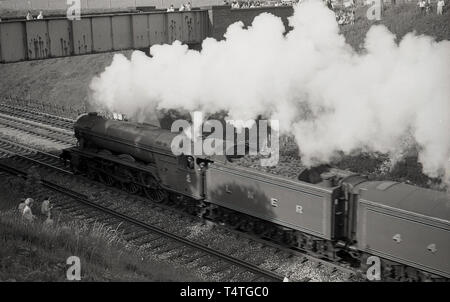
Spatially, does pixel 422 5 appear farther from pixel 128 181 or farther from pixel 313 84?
pixel 128 181

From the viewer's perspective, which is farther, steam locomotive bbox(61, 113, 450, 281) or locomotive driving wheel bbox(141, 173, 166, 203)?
locomotive driving wheel bbox(141, 173, 166, 203)

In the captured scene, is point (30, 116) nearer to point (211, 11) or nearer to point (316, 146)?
point (211, 11)

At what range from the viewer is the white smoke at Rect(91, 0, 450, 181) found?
1242cm

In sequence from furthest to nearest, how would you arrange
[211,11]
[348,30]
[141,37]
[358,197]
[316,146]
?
[348,30] < [211,11] < [141,37] < [316,146] < [358,197]

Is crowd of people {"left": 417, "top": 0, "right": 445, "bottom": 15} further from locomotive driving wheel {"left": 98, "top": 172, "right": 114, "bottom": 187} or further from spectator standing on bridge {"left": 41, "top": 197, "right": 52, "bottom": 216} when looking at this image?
spectator standing on bridge {"left": 41, "top": 197, "right": 52, "bottom": 216}

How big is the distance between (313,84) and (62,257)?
32.3 ft

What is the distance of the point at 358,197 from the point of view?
11.3 meters

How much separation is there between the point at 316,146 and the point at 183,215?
4542mm

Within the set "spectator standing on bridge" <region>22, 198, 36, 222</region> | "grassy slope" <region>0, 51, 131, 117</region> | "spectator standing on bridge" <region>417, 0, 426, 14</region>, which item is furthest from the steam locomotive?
"spectator standing on bridge" <region>417, 0, 426, 14</region>

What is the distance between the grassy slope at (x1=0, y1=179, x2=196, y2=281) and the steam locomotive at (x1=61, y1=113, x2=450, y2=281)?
8.99 feet

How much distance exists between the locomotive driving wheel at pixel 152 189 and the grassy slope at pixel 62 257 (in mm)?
3607

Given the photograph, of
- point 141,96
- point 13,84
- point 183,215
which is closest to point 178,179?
point 183,215

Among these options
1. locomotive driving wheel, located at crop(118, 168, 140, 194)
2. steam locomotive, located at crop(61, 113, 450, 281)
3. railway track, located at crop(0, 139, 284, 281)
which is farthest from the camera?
locomotive driving wheel, located at crop(118, 168, 140, 194)

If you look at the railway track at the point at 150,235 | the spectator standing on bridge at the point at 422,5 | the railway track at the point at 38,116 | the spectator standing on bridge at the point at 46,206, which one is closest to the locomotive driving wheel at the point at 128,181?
the railway track at the point at 150,235
